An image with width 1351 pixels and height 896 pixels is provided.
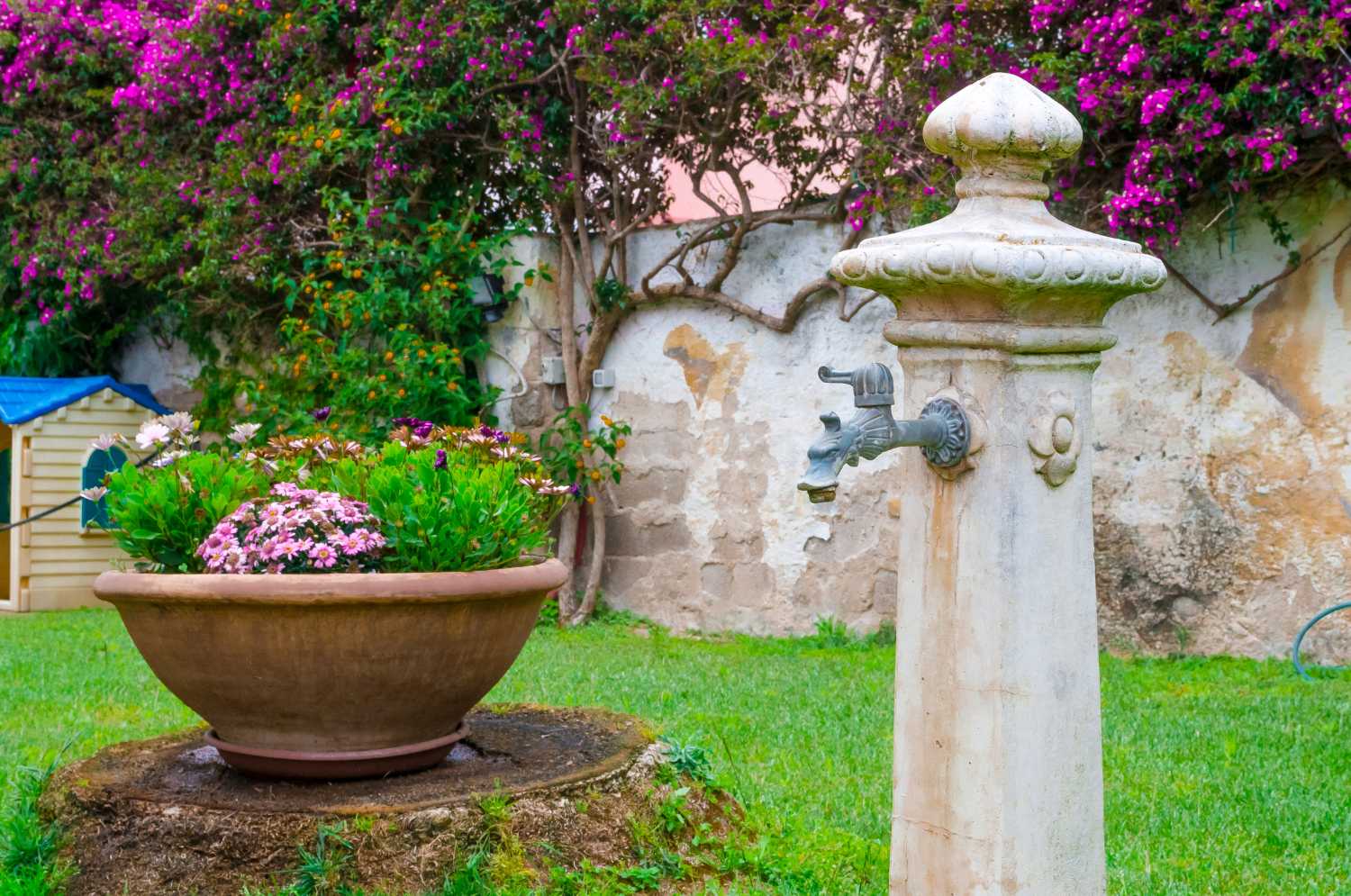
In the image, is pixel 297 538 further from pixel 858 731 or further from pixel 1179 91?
pixel 1179 91

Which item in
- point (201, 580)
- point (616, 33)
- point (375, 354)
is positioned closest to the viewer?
point (201, 580)

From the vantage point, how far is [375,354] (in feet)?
23.5

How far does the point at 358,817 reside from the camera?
8.75ft

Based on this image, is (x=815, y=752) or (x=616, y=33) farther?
(x=616, y=33)

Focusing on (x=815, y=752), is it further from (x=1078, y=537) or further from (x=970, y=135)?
(x=970, y=135)

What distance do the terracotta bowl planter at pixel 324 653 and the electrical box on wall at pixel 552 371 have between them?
173 inches

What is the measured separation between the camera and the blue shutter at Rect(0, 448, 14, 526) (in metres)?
8.98

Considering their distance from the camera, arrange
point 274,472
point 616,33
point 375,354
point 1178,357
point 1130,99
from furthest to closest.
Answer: point 375,354 → point 616,33 → point 1178,357 → point 1130,99 → point 274,472

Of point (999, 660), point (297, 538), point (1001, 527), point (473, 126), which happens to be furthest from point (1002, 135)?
point (473, 126)

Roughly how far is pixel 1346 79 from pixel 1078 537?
11.5 ft

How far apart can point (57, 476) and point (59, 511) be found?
209 millimetres

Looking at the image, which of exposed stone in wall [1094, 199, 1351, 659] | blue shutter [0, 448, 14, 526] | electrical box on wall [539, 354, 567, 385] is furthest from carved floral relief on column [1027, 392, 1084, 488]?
blue shutter [0, 448, 14, 526]

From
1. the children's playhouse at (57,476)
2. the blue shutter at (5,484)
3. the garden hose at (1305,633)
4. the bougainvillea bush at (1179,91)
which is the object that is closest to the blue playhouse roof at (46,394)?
the children's playhouse at (57,476)

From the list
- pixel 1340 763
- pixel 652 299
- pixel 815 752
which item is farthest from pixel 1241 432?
pixel 652 299
